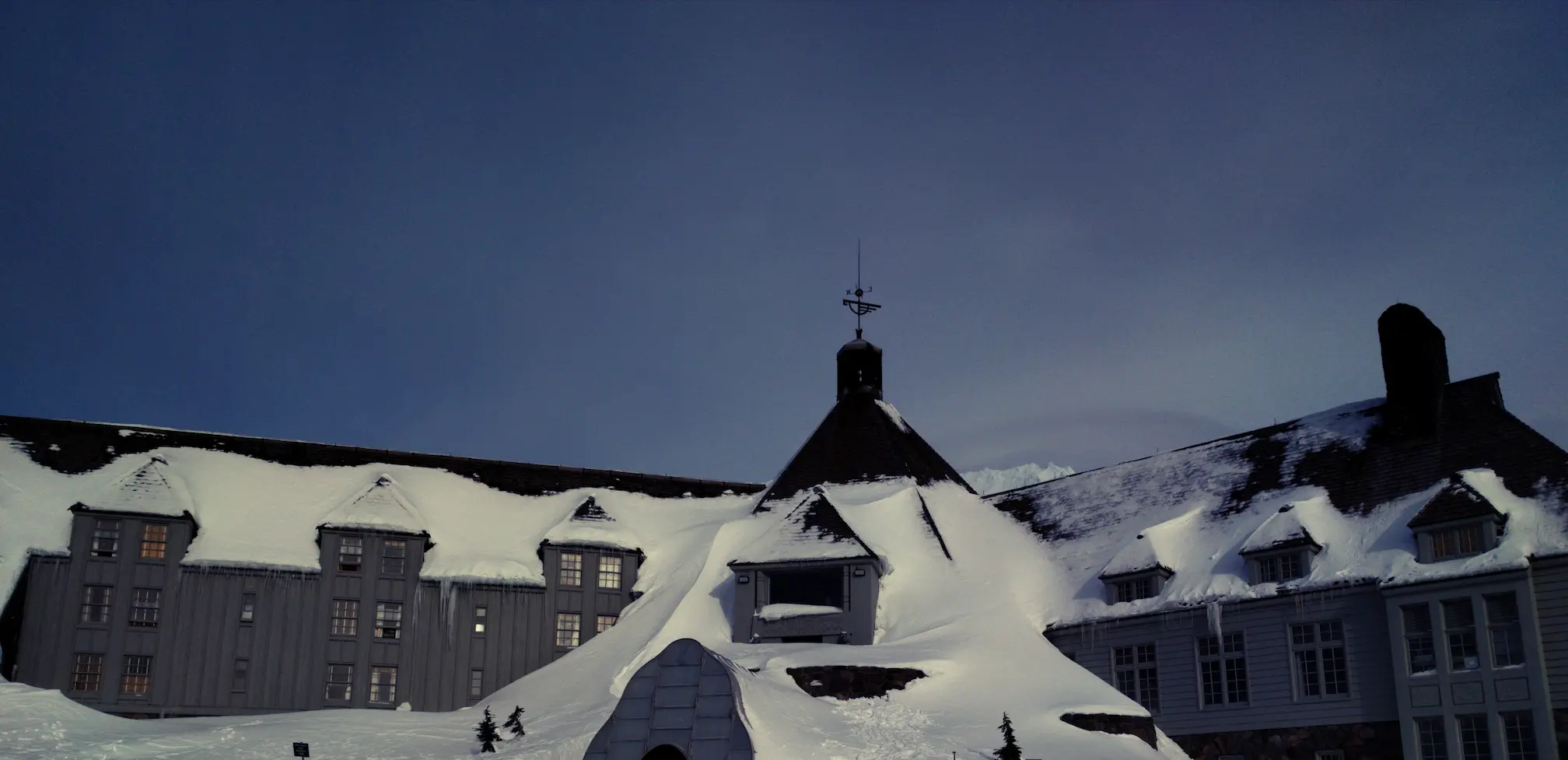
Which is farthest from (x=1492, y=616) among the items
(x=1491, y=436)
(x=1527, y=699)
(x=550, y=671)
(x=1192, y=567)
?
(x=550, y=671)

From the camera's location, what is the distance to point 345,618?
4566 centimetres

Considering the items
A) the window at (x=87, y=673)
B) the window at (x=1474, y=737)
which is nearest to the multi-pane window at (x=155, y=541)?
the window at (x=87, y=673)

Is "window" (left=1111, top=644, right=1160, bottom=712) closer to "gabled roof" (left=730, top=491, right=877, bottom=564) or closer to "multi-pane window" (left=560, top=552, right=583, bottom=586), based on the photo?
"gabled roof" (left=730, top=491, right=877, bottom=564)

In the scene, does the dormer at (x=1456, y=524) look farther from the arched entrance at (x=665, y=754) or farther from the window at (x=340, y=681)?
the window at (x=340, y=681)

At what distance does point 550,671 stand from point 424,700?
419 cm

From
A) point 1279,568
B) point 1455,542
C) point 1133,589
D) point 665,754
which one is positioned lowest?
point 665,754

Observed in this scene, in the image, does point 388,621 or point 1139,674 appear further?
point 388,621

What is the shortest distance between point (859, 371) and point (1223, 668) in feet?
64.6

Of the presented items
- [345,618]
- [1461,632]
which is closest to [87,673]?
[345,618]

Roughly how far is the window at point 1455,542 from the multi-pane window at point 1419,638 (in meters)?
1.37

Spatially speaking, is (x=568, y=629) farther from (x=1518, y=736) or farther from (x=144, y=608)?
(x=1518, y=736)

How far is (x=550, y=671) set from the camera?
148 feet

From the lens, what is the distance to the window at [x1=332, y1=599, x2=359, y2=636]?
45.5m

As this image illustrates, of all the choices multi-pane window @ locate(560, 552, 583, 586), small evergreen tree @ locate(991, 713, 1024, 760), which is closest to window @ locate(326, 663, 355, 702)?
multi-pane window @ locate(560, 552, 583, 586)
